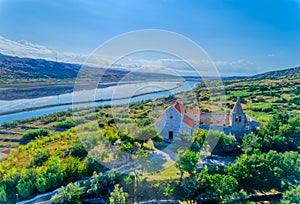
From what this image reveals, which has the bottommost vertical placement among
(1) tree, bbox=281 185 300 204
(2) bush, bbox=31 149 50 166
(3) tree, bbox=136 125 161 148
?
(1) tree, bbox=281 185 300 204

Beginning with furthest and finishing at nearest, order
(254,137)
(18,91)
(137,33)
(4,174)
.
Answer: (18,91)
(254,137)
(4,174)
(137,33)

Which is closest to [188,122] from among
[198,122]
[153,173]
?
[198,122]

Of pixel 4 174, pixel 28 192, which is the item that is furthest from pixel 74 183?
pixel 4 174

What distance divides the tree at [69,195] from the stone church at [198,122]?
7223mm

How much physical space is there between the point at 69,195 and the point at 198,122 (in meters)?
11.4

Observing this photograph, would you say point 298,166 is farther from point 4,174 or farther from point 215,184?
point 4,174

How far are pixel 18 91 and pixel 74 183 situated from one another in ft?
129

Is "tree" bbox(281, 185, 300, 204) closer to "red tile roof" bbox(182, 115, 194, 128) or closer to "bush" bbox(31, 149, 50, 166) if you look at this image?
"red tile roof" bbox(182, 115, 194, 128)

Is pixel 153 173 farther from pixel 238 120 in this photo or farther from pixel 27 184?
pixel 238 120

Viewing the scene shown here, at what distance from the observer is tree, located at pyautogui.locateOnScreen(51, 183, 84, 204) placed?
10.8 meters

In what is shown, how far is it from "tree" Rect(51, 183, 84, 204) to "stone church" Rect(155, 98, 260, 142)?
284 inches

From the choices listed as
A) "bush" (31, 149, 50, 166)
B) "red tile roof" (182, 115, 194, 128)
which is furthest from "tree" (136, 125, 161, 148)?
"bush" (31, 149, 50, 166)

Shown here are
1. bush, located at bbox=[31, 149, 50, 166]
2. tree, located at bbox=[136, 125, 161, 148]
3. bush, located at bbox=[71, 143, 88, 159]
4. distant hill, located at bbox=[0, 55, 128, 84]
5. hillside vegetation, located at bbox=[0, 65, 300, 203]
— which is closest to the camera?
hillside vegetation, located at bbox=[0, 65, 300, 203]

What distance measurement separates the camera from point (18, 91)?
44.8 m
